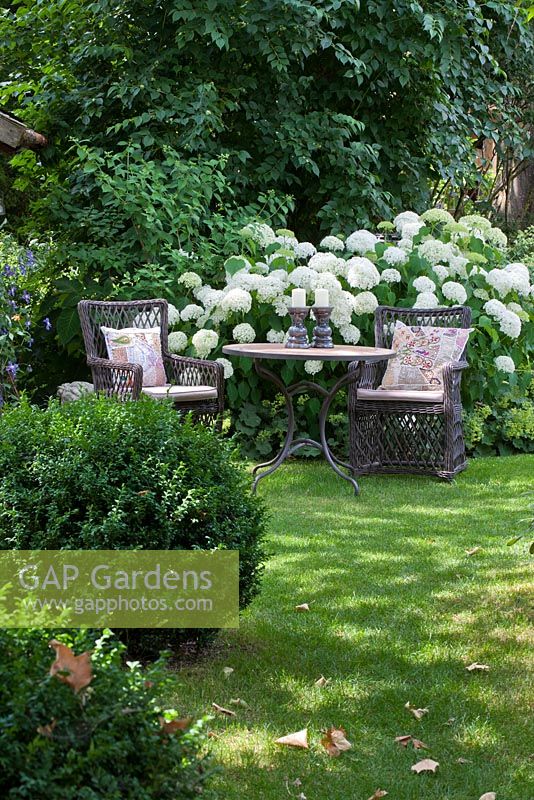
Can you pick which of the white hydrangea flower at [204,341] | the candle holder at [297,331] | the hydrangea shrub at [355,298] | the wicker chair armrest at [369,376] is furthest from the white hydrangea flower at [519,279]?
the white hydrangea flower at [204,341]

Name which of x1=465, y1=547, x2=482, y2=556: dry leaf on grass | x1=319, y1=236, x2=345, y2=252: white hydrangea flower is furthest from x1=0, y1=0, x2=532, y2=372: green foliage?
x1=465, y1=547, x2=482, y2=556: dry leaf on grass

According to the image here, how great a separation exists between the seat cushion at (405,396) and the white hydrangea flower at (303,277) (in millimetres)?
902

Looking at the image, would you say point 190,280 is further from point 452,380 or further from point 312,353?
point 452,380

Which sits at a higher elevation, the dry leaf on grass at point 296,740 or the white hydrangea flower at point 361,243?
the white hydrangea flower at point 361,243

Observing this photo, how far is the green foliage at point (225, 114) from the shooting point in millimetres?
7156

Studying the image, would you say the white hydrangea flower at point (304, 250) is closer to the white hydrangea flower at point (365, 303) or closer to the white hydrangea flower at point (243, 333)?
the white hydrangea flower at point (365, 303)

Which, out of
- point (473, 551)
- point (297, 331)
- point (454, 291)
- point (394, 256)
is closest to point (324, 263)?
point (394, 256)

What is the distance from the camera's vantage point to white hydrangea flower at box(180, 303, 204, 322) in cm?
650

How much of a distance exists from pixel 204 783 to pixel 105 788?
0.66 ft

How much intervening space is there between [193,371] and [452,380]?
5.14 ft

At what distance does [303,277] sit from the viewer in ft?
20.9

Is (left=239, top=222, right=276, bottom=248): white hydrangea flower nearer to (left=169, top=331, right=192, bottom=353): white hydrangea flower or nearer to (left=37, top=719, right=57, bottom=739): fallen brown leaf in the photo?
(left=169, top=331, right=192, bottom=353): white hydrangea flower

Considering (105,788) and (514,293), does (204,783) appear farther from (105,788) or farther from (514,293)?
(514,293)

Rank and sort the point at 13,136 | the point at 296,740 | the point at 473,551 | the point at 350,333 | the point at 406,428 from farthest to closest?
the point at 350,333 < the point at 406,428 < the point at 13,136 < the point at 473,551 < the point at 296,740
